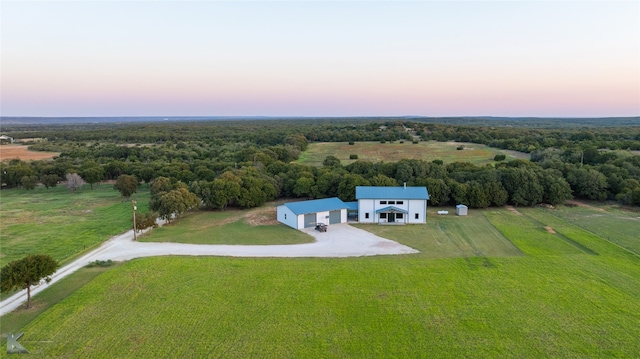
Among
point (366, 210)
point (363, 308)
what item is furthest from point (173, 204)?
point (363, 308)

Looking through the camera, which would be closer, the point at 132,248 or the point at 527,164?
the point at 132,248

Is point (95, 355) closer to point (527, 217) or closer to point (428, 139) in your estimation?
point (527, 217)

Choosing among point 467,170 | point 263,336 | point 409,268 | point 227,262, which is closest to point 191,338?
point 263,336

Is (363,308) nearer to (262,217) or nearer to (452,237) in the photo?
(452,237)

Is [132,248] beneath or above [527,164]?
beneath

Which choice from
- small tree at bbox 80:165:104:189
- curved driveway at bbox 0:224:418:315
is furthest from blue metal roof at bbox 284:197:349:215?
small tree at bbox 80:165:104:189

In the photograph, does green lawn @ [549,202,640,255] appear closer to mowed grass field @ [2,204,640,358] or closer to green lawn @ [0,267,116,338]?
mowed grass field @ [2,204,640,358]

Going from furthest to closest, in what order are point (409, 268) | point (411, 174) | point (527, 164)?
1. point (527, 164)
2. point (411, 174)
3. point (409, 268)
